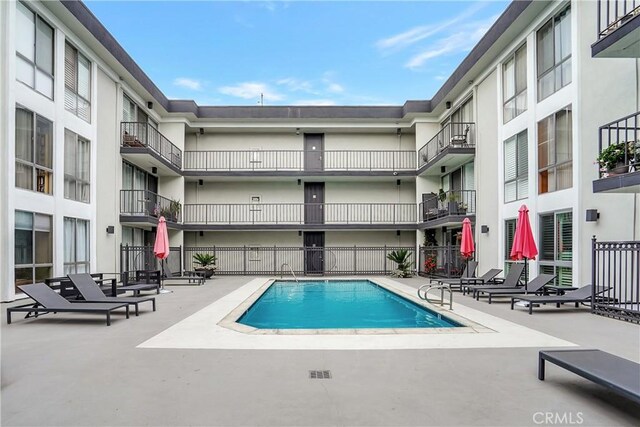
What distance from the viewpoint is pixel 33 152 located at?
11453 mm

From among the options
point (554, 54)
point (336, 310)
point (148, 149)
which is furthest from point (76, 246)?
point (554, 54)

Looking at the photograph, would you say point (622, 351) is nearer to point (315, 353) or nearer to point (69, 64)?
point (315, 353)

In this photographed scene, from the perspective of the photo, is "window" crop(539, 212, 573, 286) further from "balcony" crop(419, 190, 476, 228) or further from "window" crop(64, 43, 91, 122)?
"window" crop(64, 43, 91, 122)

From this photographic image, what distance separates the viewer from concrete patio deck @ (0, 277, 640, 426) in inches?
140

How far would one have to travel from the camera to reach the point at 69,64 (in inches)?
531

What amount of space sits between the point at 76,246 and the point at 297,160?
1196 cm

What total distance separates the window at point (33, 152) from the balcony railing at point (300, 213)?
10483 mm

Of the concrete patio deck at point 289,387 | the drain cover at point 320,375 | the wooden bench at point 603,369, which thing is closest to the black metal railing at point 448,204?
the concrete patio deck at point 289,387

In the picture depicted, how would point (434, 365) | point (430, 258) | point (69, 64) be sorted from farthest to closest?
point (430, 258) → point (69, 64) → point (434, 365)

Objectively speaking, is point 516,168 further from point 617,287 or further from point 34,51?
point 34,51

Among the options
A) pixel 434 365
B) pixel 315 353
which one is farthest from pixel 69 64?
pixel 434 365

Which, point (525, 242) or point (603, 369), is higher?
point (525, 242)

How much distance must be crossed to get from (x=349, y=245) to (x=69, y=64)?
47.2ft

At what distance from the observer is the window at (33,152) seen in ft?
35.9
